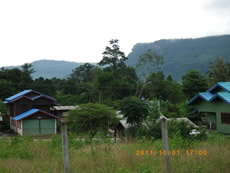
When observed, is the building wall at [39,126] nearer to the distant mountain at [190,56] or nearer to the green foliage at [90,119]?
the green foliage at [90,119]

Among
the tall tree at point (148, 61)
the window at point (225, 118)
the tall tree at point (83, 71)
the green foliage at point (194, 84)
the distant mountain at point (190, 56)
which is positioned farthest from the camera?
the distant mountain at point (190, 56)

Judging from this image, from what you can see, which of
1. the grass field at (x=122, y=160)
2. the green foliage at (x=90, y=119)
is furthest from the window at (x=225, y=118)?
the grass field at (x=122, y=160)

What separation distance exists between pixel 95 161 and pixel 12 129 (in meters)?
32.8

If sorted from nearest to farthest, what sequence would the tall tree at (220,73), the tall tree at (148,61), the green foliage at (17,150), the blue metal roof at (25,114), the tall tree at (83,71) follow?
the green foliage at (17,150), the blue metal roof at (25,114), the tall tree at (220,73), the tall tree at (148,61), the tall tree at (83,71)

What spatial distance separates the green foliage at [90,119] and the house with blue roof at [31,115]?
8.38m

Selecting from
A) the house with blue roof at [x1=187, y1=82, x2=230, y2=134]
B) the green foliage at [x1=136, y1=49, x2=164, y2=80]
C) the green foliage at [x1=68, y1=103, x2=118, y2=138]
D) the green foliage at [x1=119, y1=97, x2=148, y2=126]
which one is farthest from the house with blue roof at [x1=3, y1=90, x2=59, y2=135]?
the green foliage at [x1=136, y1=49, x2=164, y2=80]

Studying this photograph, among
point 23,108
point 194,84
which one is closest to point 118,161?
point 23,108

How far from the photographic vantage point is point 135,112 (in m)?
22.5

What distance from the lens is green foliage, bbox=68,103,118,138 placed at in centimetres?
2439

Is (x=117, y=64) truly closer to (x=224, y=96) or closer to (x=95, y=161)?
(x=224, y=96)

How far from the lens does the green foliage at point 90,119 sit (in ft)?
80.0

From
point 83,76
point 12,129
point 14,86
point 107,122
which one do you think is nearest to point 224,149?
point 107,122

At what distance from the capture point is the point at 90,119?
24.6 meters

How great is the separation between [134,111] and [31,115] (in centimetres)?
1488
